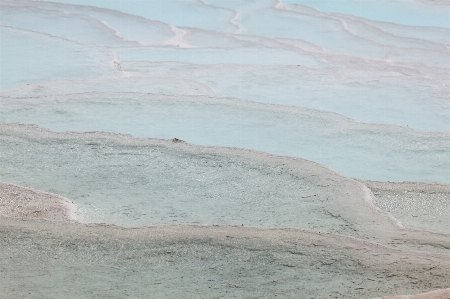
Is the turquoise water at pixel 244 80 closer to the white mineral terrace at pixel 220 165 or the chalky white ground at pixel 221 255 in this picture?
the white mineral terrace at pixel 220 165

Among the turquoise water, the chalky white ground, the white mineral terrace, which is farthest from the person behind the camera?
the turquoise water

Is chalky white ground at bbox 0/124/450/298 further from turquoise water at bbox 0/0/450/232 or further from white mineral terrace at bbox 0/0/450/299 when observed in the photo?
turquoise water at bbox 0/0/450/232

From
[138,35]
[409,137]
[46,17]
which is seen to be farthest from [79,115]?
[46,17]

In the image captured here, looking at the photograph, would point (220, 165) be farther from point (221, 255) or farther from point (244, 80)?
point (244, 80)

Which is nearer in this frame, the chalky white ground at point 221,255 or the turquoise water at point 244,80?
the chalky white ground at point 221,255

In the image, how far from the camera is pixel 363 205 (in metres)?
3.60

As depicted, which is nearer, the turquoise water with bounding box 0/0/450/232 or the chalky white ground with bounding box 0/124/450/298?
the chalky white ground with bounding box 0/124/450/298

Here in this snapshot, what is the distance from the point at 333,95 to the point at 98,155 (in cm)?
240

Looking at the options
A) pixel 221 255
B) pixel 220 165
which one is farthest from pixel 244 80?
pixel 221 255

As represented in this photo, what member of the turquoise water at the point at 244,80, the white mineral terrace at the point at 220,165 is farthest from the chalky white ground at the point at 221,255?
the turquoise water at the point at 244,80

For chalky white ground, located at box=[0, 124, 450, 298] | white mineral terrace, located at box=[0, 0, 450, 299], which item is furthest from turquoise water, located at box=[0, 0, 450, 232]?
chalky white ground, located at box=[0, 124, 450, 298]

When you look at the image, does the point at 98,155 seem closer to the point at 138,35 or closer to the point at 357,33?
the point at 138,35

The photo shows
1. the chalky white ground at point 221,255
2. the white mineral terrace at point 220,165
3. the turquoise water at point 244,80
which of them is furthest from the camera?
the turquoise water at point 244,80

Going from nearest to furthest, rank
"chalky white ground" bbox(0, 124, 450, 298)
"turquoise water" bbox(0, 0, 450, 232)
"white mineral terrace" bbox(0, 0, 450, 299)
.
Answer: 1. "chalky white ground" bbox(0, 124, 450, 298)
2. "white mineral terrace" bbox(0, 0, 450, 299)
3. "turquoise water" bbox(0, 0, 450, 232)
